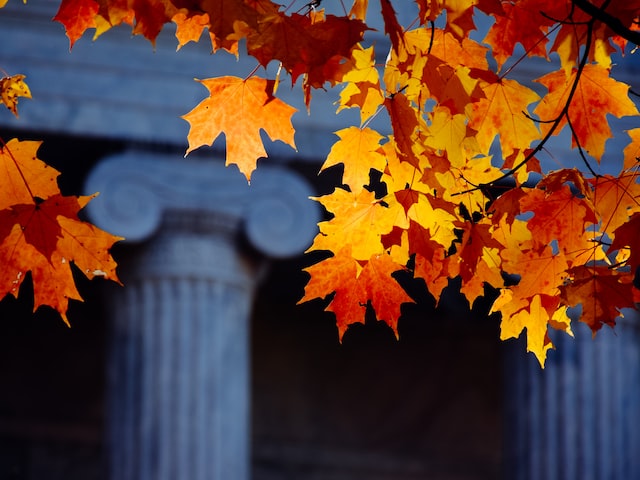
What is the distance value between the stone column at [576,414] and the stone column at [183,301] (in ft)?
5.99

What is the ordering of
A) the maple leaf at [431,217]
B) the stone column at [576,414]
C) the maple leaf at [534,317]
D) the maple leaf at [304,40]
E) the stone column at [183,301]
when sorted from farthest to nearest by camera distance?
the stone column at [576,414] → the stone column at [183,301] → the maple leaf at [534,317] → the maple leaf at [431,217] → the maple leaf at [304,40]

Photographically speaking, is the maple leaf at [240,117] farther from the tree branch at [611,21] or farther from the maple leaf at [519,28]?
the tree branch at [611,21]

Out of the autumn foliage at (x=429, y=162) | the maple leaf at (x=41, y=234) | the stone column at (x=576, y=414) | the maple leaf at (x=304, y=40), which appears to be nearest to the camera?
the maple leaf at (x=304, y=40)

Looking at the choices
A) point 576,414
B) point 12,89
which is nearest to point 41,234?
point 12,89

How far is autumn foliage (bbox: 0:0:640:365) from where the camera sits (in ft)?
12.0

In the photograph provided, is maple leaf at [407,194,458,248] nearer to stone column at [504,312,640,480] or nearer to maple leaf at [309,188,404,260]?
maple leaf at [309,188,404,260]

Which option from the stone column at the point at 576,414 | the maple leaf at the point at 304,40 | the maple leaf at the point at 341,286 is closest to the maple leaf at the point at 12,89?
the maple leaf at the point at 304,40

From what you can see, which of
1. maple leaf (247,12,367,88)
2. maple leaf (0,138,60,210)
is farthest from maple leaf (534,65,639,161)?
maple leaf (0,138,60,210)

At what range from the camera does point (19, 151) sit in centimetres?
390

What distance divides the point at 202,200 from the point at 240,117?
11.8ft

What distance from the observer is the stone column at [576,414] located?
833 cm

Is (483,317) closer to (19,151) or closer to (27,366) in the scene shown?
(27,366)

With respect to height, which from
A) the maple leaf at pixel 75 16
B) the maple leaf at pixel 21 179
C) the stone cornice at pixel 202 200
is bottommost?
the maple leaf at pixel 21 179

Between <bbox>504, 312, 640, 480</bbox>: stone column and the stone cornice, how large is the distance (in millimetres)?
1843
